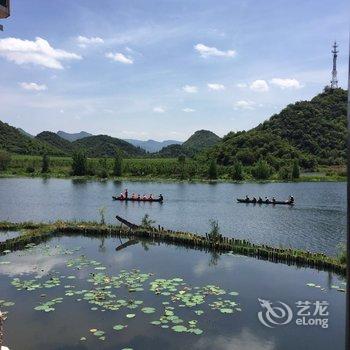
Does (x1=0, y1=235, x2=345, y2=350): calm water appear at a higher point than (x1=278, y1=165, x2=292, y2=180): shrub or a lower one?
lower

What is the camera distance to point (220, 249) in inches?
1030

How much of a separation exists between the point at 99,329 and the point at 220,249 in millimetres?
12559

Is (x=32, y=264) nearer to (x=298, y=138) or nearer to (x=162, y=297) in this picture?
(x=162, y=297)

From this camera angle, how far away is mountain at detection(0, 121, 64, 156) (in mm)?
158500

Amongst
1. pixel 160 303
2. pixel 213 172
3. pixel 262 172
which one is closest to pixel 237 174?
pixel 213 172

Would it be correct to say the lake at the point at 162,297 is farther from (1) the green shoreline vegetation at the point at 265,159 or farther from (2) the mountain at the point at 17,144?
(2) the mountain at the point at 17,144

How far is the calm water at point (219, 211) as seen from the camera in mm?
33625

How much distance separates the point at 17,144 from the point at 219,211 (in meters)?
134

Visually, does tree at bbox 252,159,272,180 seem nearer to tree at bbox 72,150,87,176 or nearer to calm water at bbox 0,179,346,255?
calm water at bbox 0,179,346,255

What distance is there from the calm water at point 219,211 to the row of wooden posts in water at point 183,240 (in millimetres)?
4940

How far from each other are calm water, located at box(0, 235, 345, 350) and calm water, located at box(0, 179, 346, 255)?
851 cm

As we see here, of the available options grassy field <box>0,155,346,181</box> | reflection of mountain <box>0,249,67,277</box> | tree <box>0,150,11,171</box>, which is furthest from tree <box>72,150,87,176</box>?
reflection of mountain <box>0,249,67,277</box>

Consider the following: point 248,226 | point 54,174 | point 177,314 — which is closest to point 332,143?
point 54,174

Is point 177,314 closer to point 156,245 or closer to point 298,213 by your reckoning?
point 156,245
